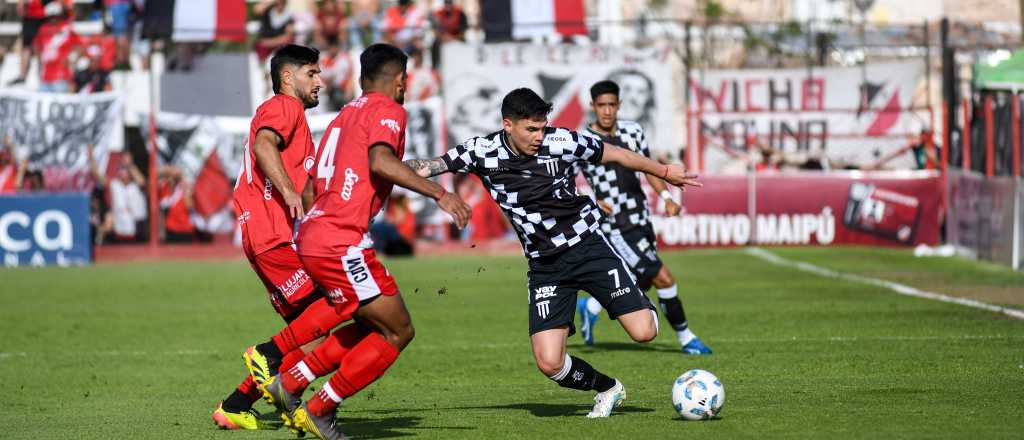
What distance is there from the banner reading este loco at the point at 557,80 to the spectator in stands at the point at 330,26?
7.35 ft

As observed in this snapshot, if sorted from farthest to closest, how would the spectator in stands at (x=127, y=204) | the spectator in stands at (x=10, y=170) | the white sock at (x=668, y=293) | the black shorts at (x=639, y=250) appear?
1. the spectator in stands at (x=10, y=170)
2. the spectator in stands at (x=127, y=204)
3. the black shorts at (x=639, y=250)
4. the white sock at (x=668, y=293)

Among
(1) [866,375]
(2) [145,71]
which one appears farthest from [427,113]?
(1) [866,375]

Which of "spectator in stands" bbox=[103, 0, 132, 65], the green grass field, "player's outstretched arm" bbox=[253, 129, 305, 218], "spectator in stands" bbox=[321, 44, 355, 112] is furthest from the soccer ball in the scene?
"spectator in stands" bbox=[103, 0, 132, 65]

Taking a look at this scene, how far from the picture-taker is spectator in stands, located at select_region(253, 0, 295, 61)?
30.8 meters

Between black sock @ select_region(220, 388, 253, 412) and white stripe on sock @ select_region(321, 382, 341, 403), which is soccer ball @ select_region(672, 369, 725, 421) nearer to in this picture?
white stripe on sock @ select_region(321, 382, 341, 403)

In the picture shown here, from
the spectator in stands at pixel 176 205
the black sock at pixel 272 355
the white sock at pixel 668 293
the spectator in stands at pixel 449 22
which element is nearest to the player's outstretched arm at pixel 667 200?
the white sock at pixel 668 293

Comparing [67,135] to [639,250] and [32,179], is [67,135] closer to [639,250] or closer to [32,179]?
[32,179]

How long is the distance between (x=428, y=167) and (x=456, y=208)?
3.67ft

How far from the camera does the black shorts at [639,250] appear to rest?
41.8 feet

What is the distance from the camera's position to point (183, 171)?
29.5m

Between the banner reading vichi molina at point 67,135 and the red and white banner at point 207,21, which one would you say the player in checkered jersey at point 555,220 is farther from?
the red and white banner at point 207,21

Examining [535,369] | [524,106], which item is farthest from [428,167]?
[535,369]

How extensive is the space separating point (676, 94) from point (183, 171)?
1151 centimetres

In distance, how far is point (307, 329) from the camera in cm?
875
